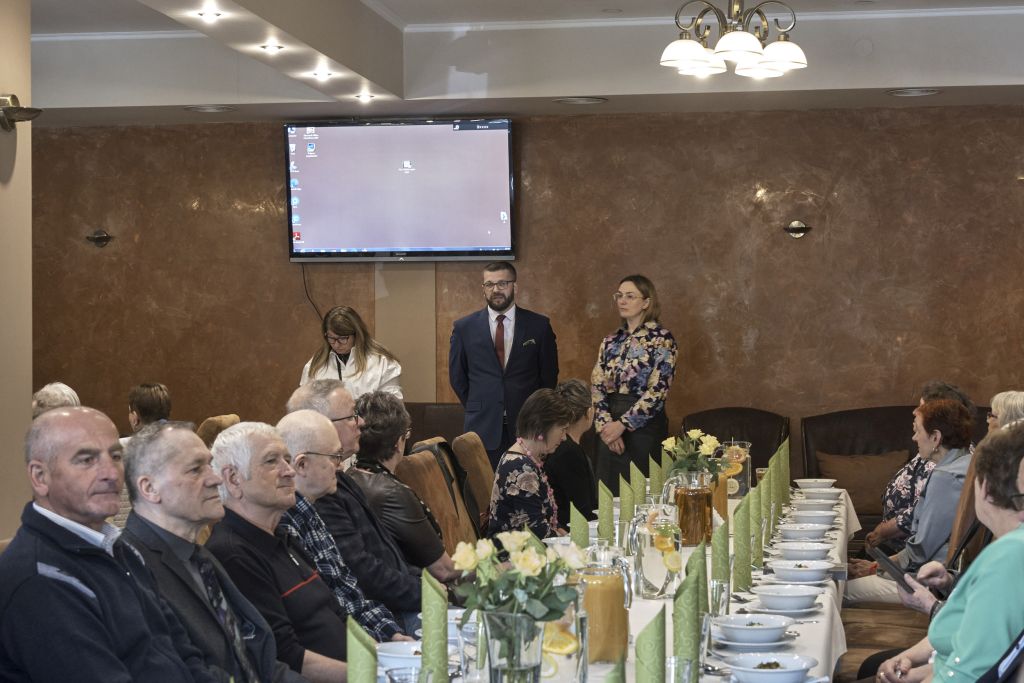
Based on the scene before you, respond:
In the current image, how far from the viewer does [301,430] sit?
346cm

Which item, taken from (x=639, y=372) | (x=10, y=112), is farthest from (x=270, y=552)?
(x=639, y=372)

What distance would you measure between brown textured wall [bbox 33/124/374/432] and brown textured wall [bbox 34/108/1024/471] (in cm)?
1

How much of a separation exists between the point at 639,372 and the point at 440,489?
7.53 ft

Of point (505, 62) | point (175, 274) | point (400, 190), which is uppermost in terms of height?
point (505, 62)

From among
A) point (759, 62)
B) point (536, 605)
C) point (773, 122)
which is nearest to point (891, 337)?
point (773, 122)

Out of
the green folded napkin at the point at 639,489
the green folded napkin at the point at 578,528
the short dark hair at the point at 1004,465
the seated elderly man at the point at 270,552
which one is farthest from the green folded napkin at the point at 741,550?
the seated elderly man at the point at 270,552

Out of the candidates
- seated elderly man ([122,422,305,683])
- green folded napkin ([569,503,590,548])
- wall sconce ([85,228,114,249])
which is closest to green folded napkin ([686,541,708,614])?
green folded napkin ([569,503,590,548])

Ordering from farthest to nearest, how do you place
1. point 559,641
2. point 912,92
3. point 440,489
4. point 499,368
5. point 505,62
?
point 505,62
point 912,92
point 499,368
point 440,489
point 559,641

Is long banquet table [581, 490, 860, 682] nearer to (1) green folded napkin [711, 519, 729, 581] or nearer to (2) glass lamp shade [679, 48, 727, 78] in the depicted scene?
(1) green folded napkin [711, 519, 729, 581]

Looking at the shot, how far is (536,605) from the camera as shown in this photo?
6.60 feet

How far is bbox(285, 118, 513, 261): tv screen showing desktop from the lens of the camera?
802cm

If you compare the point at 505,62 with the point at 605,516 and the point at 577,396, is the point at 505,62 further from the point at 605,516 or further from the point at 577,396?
the point at 605,516

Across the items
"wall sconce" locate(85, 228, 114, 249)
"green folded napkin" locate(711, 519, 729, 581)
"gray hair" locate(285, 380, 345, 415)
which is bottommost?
"green folded napkin" locate(711, 519, 729, 581)

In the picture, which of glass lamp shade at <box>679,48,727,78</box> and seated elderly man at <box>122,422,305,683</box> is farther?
glass lamp shade at <box>679,48,727,78</box>
